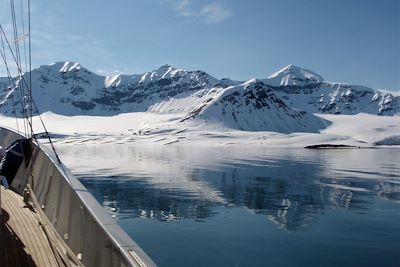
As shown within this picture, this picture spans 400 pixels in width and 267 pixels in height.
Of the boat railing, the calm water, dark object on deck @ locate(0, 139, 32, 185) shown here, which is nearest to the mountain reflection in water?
the calm water

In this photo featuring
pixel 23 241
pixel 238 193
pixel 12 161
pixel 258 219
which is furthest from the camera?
pixel 238 193

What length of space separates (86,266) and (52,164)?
497cm

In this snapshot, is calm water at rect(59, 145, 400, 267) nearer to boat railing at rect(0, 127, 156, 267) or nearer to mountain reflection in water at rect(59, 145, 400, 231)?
mountain reflection in water at rect(59, 145, 400, 231)

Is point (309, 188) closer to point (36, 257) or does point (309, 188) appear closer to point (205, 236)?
point (205, 236)

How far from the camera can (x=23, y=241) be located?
9641 mm

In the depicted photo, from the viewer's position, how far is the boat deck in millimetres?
8398

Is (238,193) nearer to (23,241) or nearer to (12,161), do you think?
(12,161)

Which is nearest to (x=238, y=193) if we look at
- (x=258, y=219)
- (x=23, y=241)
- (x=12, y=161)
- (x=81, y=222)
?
(x=258, y=219)

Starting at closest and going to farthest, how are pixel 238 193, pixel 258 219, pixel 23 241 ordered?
pixel 23 241 < pixel 258 219 < pixel 238 193

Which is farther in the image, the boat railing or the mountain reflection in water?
the mountain reflection in water

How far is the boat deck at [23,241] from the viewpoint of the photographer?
8.40 metres

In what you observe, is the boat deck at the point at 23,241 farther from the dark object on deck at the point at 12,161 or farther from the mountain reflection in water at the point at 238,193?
the mountain reflection in water at the point at 238,193

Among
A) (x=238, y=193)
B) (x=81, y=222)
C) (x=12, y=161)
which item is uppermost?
(x=12, y=161)

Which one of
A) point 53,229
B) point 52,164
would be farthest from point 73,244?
point 52,164
